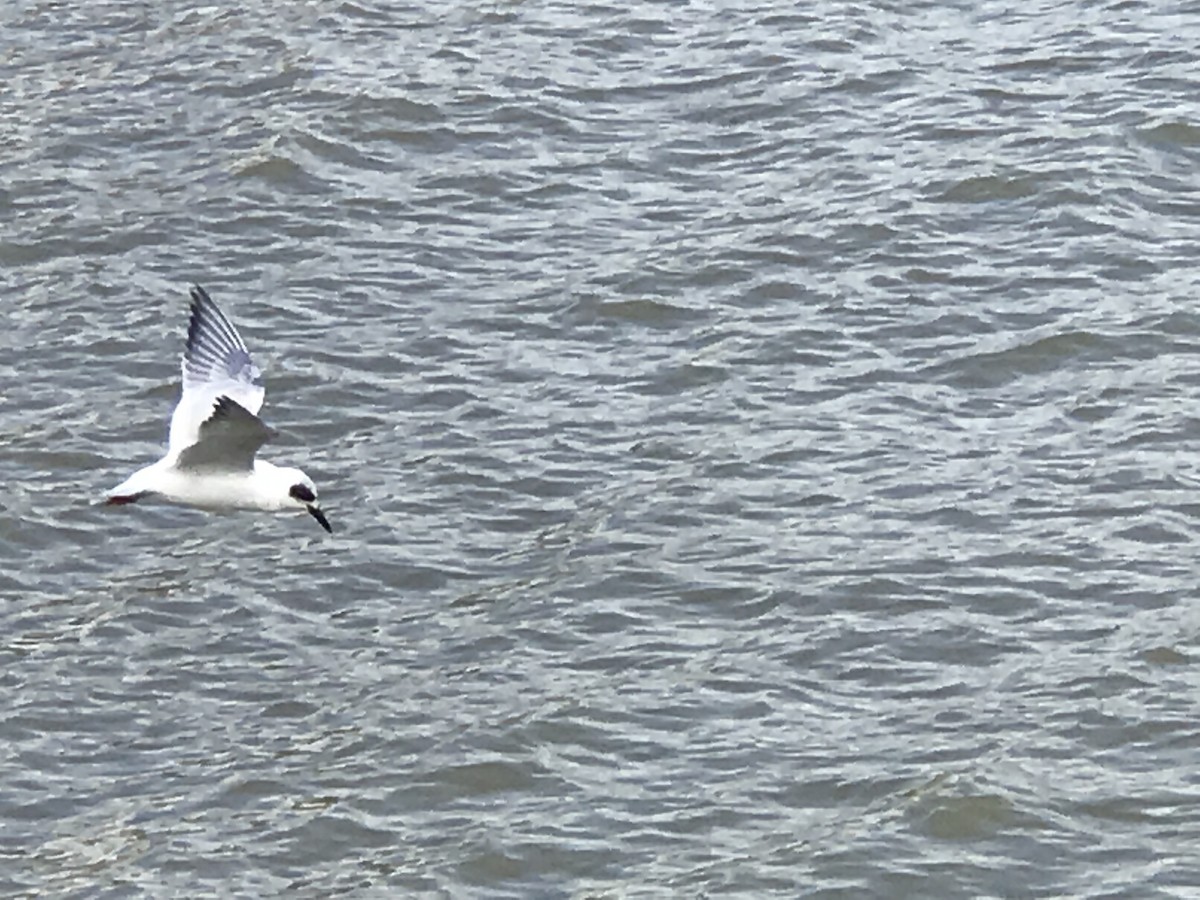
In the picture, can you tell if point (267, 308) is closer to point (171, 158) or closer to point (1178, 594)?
point (171, 158)

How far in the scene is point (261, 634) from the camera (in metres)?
14.6

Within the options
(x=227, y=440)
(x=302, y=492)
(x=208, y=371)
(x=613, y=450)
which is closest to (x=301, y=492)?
(x=302, y=492)

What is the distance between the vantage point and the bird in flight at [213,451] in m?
13.6

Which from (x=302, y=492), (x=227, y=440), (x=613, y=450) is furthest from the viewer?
(x=613, y=450)

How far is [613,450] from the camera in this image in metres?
16.0

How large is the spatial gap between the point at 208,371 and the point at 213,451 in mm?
513

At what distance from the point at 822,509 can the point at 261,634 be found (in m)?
3.25

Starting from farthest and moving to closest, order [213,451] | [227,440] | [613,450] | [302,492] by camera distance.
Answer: [613,450], [302,492], [213,451], [227,440]

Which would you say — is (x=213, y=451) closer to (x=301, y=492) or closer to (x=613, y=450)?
(x=301, y=492)

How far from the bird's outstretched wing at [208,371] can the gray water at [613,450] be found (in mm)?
1421

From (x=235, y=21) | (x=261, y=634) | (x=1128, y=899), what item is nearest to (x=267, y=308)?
(x=261, y=634)

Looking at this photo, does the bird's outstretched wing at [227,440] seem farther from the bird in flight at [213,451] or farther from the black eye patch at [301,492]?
the black eye patch at [301,492]

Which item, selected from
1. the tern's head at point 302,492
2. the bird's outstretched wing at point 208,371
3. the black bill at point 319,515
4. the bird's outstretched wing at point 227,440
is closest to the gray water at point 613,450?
the black bill at point 319,515

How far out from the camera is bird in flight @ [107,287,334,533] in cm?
1359
